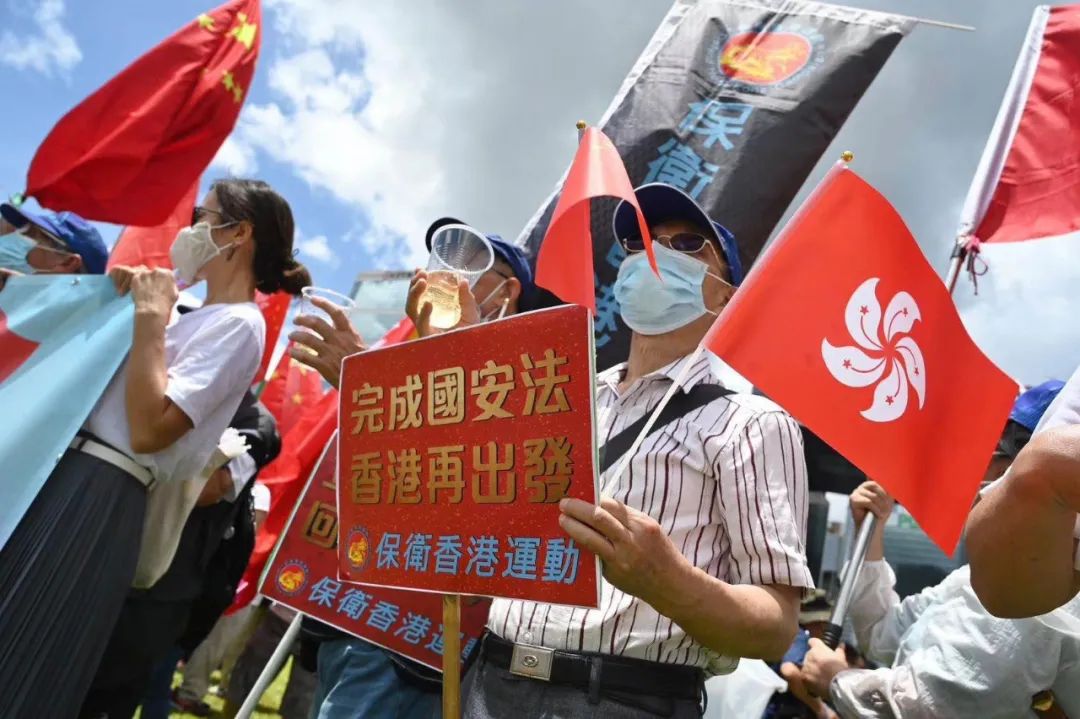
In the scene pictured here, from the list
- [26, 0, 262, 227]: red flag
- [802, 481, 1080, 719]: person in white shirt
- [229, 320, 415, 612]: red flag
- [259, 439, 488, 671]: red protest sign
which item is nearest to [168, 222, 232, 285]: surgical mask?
[26, 0, 262, 227]: red flag

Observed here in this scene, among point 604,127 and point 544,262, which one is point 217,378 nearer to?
point 544,262

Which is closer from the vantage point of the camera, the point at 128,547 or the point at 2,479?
the point at 2,479

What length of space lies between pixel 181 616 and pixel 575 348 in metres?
2.13

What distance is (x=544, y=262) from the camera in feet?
5.45

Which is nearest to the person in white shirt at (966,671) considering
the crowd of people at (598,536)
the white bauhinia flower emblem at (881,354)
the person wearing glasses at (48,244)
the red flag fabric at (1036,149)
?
the crowd of people at (598,536)

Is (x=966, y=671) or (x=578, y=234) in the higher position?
(x=578, y=234)

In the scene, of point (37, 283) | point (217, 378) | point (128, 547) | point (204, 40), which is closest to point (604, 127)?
point (204, 40)

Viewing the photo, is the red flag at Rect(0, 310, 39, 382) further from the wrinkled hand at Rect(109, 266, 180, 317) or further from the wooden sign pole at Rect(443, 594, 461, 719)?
the wooden sign pole at Rect(443, 594, 461, 719)

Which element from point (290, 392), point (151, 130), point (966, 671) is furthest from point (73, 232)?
A: point (966, 671)

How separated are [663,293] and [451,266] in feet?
2.28

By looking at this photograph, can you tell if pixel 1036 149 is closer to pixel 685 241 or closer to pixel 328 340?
pixel 685 241

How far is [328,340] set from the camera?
86.4 inches

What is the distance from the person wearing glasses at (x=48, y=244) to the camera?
10.7 feet

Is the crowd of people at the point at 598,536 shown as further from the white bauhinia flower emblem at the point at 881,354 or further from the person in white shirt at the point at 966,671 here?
the white bauhinia flower emblem at the point at 881,354
